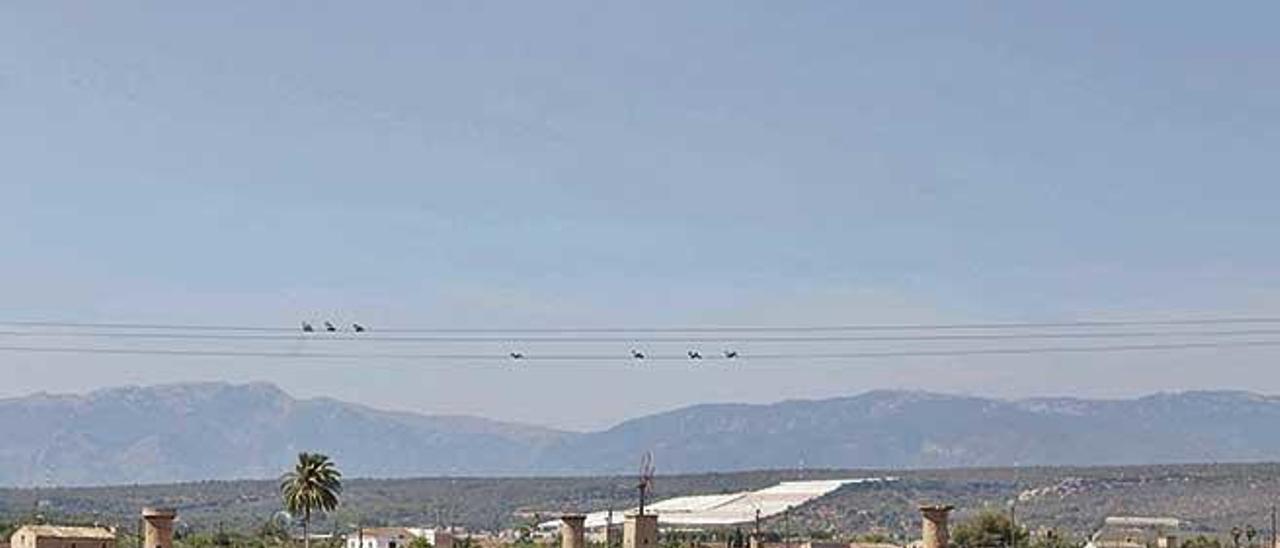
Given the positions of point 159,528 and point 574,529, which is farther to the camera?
point 159,528

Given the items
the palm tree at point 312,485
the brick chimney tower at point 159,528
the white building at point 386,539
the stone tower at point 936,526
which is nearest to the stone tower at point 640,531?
the stone tower at point 936,526

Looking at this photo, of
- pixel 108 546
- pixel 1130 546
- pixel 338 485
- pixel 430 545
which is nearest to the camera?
pixel 108 546

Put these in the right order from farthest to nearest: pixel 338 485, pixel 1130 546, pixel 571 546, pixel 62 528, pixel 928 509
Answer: pixel 1130 546, pixel 338 485, pixel 62 528, pixel 571 546, pixel 928 509

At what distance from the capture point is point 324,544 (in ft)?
603

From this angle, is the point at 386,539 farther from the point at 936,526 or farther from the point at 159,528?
the point at 936,526

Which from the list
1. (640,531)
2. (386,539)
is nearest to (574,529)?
(640,531)

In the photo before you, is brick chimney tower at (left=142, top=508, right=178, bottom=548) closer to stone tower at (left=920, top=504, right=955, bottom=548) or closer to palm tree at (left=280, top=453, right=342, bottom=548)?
stone tower at (left=920, top=504, right=955, bottom=548)

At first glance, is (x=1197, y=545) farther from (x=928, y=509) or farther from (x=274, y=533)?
(x=928, y=509)

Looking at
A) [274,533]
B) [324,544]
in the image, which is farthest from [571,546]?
[274,533]

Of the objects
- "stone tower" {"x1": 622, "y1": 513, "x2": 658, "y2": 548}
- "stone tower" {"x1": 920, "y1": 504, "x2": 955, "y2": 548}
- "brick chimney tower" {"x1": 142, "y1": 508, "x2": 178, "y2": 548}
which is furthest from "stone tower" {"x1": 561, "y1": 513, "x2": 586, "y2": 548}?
"stone tower" {"x1": 920, "y1": 504, "x2": 955, "y2": 548}

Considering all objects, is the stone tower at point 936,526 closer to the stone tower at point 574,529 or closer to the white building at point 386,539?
the stone tower at point 574,529

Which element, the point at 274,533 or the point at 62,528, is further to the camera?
the point at 274,533

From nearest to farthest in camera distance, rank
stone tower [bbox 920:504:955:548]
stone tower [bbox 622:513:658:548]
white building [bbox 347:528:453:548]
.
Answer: stone tower [bbox 920:504:955:548] → stone tower [bbox 622:513:658:548] → white building [bbox 347:528:453:548]

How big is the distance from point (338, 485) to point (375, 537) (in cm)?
7021
